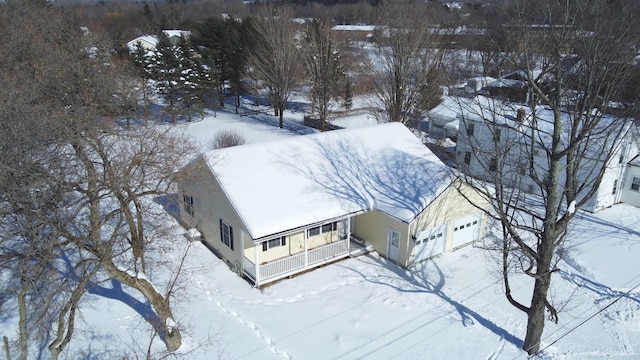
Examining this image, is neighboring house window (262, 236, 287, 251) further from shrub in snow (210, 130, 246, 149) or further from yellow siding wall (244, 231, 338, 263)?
shrub in snow (210, 130, 246, 149)

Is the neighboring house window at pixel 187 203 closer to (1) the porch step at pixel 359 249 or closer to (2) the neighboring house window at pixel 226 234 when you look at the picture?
(2) the neighboring house window at pixel 226 234

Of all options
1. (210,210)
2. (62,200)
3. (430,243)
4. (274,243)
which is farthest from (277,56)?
(62,200)


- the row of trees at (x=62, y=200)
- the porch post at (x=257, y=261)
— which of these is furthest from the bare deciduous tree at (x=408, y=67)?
the porch post at (x=257, y=261)

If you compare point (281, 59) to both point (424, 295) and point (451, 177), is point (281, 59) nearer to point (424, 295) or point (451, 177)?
point (451, 177)

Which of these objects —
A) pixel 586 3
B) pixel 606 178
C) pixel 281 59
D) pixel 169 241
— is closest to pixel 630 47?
pixel 586 3

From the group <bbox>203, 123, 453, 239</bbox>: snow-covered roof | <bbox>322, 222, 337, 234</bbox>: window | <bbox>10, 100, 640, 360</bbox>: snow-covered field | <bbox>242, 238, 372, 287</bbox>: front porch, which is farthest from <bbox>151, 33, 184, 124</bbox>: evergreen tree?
<bbox>242, 238, 372, 287</bbox>: front porch

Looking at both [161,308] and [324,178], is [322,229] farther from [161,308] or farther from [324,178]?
[161,308]

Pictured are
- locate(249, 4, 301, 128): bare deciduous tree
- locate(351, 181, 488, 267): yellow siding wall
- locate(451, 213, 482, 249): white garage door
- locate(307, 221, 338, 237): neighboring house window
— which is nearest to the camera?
locate(351, 181, 488, 267): yellow siding wall
